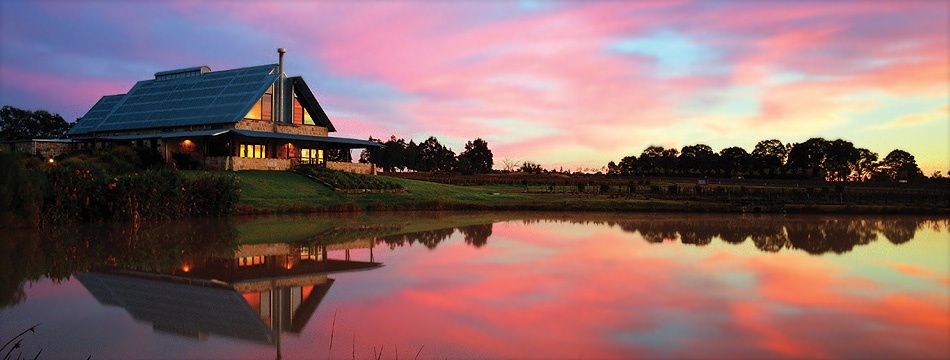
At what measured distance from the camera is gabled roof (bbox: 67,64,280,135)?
44.2 meters

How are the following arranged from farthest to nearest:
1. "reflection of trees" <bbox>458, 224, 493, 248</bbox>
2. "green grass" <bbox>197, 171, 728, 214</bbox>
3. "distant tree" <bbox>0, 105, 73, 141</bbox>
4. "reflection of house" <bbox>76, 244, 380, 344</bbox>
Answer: "distant tree" <bbox>0, 105, 73, 141</bbox> < "green grass" <bbox>197, 171, 728, 214</bbox> < "reflection of trees" <bbox>458, 224, 493, 248</bbox> < "reflection of house" <bbox>76, 244, 380, 344</bbox>

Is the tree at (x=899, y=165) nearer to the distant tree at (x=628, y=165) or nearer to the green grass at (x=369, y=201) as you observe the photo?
the distant tree at (x=628, y=165)

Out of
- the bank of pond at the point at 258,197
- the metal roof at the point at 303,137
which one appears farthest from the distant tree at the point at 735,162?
the metal roof at the point at 303,137

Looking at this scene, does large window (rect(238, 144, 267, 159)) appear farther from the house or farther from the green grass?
the green grass

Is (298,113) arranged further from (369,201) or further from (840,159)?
(840,159)

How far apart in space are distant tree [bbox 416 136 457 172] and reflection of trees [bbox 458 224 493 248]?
255 feet

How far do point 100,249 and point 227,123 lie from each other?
28.4m

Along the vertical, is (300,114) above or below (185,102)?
below

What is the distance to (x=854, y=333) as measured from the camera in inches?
318

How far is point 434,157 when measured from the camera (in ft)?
338

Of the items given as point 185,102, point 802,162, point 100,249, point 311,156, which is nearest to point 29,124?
point 185,102

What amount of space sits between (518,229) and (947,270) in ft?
41.2

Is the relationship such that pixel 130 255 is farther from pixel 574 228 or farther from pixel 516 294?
pixel 574 228

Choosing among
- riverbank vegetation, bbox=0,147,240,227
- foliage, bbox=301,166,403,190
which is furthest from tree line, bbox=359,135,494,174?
riverbank vegetation, bbox=0,147,240,227
